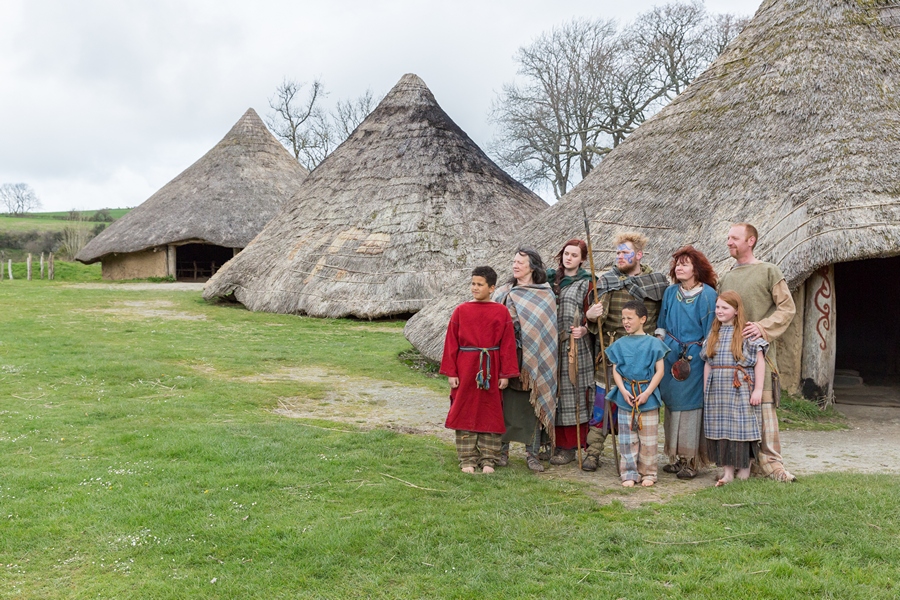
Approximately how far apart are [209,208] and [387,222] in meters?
9.70

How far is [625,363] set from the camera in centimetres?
463

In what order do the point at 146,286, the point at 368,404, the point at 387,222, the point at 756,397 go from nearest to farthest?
the point at 756,397 → the point at 368,404 → the point at 387,222 → the point at 146,286

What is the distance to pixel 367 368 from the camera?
924 centimetres

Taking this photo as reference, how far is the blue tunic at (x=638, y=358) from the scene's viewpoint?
457 centimetres

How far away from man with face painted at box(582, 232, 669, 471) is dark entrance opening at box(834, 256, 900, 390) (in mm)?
6811

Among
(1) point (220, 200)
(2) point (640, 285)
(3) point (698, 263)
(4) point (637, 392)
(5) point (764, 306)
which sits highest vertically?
(1) point (220, 200)

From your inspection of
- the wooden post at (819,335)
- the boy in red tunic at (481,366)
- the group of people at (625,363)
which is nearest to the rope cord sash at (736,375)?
the group of people at (625,363)

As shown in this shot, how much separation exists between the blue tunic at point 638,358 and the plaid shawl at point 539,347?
1.46 feet

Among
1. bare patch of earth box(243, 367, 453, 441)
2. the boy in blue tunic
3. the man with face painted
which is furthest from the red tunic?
bare patch of earth box(243, 367, 453, 441)

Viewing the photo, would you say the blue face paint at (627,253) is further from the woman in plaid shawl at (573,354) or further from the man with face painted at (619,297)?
the woman in plaid shawl at (573,354)

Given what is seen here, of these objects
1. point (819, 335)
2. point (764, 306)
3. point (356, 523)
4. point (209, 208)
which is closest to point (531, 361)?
point (764, 306)

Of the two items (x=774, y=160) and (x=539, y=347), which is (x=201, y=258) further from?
(x=539, y=347)

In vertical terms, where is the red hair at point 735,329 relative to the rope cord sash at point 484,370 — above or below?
above

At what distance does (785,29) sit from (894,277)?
407cm
